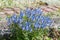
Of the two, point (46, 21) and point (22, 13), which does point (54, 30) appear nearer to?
point (46, 21)

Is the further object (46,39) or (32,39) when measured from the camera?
(46,39)

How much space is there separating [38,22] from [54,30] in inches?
28.0

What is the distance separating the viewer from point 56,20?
5.90 metres

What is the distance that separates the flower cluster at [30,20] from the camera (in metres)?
4.41

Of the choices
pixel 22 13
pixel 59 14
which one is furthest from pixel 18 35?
pixel 59 14

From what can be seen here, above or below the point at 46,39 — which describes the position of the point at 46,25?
above

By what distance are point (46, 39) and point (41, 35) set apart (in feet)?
1.14

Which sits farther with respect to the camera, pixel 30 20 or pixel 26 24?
pixel 30 20

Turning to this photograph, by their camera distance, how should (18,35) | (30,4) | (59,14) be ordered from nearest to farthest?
(18,35) → (59,14) → (30,4)

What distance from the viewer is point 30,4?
7387mm

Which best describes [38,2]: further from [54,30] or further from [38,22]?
[38,22]

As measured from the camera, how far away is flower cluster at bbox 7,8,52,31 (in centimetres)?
441

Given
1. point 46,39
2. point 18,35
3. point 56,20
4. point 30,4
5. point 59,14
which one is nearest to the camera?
point 18,35

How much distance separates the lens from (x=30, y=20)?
452 centimetres
